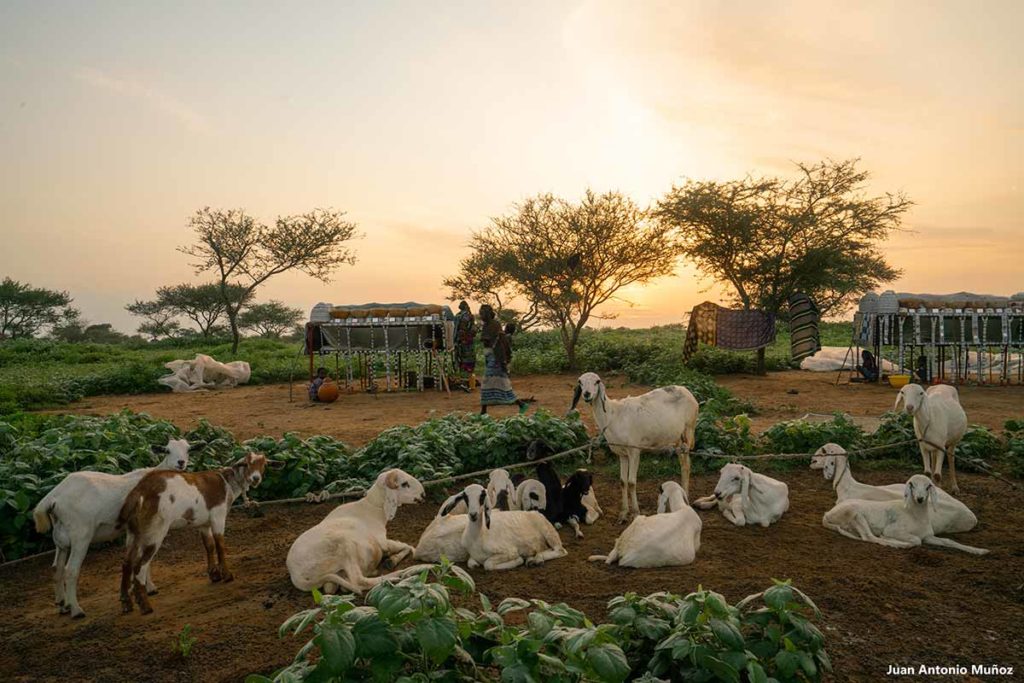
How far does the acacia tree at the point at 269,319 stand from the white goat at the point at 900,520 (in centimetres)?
4328

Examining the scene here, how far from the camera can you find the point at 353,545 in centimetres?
521

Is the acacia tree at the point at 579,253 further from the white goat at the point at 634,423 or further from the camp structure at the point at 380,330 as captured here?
the white goat at the point at 634,423

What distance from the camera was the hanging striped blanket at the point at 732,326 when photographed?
20484 mm

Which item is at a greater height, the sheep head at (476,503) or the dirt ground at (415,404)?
the sheep head at (476,503)

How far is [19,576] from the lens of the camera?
5.81 m

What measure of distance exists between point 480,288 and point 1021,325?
1845cm

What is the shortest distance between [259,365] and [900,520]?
72.1 ft

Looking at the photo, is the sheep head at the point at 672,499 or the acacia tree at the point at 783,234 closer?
the sheep head at the point at 672,499

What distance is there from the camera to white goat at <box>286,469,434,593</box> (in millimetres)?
5000

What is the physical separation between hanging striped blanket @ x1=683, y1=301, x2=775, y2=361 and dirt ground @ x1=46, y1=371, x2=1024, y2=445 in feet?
3.83

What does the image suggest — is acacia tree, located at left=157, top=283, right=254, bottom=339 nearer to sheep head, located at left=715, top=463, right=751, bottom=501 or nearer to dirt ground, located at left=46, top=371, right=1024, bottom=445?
dirt ground, located at left=46, top=371, right=1024, bottom=445

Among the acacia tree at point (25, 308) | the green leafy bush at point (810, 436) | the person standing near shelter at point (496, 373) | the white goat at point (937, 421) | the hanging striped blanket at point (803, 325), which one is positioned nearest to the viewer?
the white goat at point (937, 421)

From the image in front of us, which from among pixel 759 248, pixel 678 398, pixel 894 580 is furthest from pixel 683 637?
pixel 759 248

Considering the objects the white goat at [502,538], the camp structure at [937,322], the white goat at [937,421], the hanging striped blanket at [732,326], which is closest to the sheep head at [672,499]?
the white goat at [502,538]
